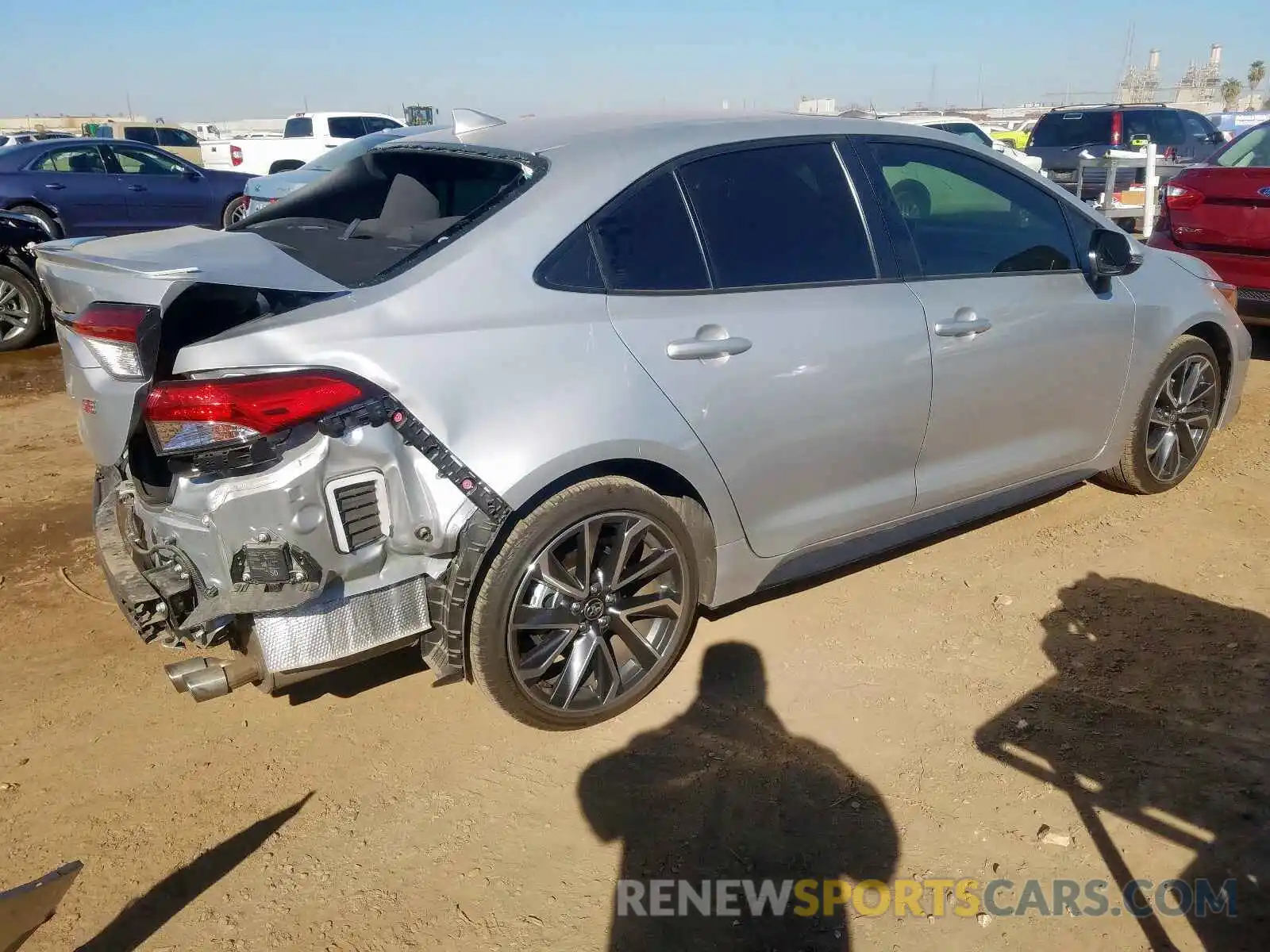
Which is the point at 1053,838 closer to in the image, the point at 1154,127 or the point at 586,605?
the point at 586,605

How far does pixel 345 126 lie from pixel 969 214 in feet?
63.8

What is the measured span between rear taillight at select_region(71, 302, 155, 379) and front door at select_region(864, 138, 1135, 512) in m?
2.42

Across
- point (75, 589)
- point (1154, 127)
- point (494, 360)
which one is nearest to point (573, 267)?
point (494, 360)

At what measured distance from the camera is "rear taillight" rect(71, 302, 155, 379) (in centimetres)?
259

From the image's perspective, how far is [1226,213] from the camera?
6.54m

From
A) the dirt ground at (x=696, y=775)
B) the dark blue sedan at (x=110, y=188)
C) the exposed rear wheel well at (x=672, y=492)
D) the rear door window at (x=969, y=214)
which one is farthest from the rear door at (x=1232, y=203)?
the dark blue sedan at (x=110, y=188)

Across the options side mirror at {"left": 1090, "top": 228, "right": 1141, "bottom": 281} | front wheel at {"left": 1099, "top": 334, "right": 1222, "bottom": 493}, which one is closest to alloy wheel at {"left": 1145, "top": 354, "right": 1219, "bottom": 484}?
front wheel at {"left": 1099, "top": 334, "right": 1222, "bottom": 493}

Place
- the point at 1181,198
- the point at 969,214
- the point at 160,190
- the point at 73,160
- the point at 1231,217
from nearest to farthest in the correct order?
the point at 969,214 < the point at 1231,217 < the point at 1181,198 < the point at 73,160 < the point at 160,190

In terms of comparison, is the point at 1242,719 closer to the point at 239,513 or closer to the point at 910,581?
the point at 910,581

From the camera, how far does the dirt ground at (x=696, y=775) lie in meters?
2.48

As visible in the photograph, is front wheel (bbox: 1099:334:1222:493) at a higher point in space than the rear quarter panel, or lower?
lower

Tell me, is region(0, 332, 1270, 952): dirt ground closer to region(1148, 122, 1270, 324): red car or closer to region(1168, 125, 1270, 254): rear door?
region(1148, 122, 1270, 324): red car

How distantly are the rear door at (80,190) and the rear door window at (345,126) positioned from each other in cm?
887

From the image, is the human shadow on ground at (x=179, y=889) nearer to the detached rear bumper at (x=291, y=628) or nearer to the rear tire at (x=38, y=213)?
the detached rear bumper at (x=291, y=628)
